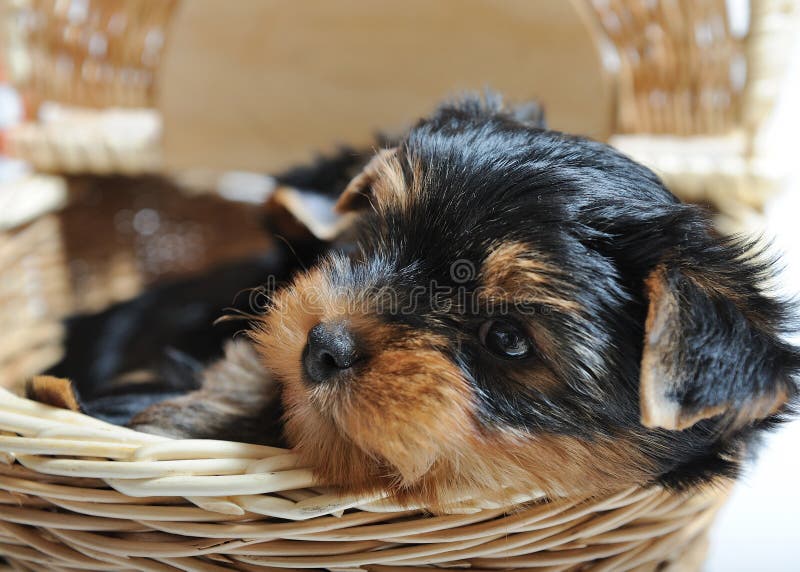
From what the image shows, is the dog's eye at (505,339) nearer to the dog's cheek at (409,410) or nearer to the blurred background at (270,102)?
the dog's cheek at (409,410)

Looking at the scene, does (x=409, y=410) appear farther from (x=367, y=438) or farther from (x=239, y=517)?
(x=239, y=517)

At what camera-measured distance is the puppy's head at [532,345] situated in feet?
4.72

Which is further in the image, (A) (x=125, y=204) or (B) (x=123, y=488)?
(A) (x=125, y=204)

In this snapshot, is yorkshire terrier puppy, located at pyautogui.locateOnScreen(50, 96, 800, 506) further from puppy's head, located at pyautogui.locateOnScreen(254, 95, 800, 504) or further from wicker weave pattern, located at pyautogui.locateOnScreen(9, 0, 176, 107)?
wicker weave pattern, located at pyautogui.locateOnScreen(9, 0, 176, 107)

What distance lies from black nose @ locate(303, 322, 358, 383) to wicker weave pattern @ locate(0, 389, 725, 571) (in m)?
0.23

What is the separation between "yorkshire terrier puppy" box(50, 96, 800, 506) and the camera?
144 centimetres

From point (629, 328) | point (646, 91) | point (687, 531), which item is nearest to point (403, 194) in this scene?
point (629, 328)

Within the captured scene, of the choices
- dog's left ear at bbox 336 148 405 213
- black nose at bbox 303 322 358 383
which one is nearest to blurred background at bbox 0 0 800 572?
dog's left ear at bbox 336 148 405 213

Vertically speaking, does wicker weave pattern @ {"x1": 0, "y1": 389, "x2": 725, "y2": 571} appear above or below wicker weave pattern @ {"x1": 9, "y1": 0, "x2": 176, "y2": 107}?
below

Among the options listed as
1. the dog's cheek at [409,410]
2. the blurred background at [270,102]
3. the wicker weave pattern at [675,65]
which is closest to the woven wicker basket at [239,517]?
the dog's cheek at [409,410]

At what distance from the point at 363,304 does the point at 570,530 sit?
2.38ft

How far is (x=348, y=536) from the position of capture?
62.2 inches

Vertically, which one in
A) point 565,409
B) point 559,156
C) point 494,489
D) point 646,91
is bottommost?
point 494,489

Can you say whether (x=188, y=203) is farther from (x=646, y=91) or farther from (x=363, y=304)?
(x=363, y=304)
